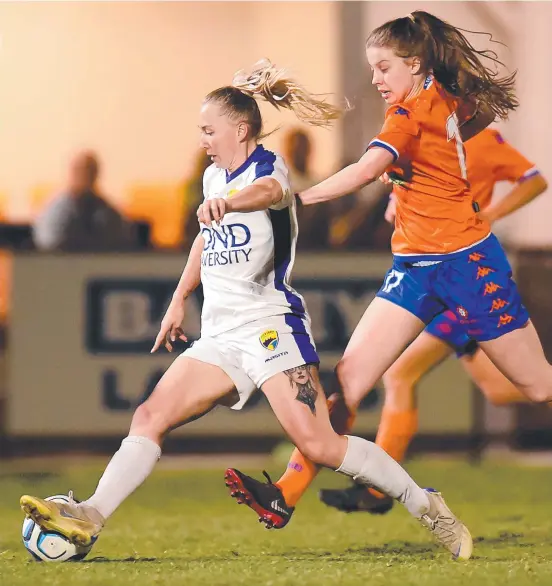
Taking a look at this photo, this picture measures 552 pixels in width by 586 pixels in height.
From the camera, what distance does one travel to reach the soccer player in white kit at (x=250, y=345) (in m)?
4.81

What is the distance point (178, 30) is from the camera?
16.9 metres

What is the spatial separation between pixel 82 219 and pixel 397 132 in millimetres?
4789

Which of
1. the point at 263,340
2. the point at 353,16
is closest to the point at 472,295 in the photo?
the point at 263,340

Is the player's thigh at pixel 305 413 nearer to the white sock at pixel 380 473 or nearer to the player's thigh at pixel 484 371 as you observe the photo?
the white sock at pixel 380 473

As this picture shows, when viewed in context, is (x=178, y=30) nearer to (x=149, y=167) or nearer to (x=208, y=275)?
(x=149, y=167)

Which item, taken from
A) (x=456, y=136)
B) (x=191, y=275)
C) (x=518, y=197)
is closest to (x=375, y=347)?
(x=191, y=275)

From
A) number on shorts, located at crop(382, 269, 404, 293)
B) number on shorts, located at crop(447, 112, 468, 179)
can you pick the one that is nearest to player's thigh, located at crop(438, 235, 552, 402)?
number on shorts, located at crop(382, 269, 404, 293)

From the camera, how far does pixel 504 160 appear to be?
6270 millimetres

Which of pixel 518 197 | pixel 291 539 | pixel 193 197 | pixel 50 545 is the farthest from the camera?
pixel 193 197

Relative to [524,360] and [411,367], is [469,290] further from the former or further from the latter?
[411,367]

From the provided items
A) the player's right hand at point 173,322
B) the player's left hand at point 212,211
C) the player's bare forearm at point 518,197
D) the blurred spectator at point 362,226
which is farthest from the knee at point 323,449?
the blurred spectator at point 362,226

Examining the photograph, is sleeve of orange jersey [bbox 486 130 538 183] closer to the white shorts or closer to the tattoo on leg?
the white shorts

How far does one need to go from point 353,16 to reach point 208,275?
9.75 meters

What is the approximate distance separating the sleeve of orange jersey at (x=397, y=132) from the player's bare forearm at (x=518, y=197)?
3.73ft
